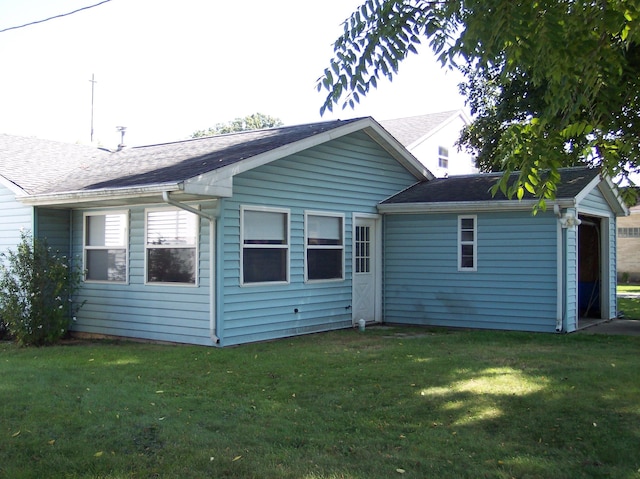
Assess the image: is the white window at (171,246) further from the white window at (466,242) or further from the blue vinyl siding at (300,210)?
the white window at (466,242)

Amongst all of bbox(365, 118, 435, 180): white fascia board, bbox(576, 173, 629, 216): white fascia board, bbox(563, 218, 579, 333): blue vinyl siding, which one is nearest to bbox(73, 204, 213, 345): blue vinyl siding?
bbox(365, 118, 435, 180): white fascia board

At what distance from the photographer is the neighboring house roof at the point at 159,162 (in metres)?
9.95

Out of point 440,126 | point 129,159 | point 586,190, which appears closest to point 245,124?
point 440,126

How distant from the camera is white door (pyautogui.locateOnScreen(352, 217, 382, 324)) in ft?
44.6

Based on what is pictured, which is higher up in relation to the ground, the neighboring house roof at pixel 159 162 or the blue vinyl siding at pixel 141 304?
the neighboring house roof at pixel 159 162

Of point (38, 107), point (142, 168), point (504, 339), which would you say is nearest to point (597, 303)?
point (504, 339)

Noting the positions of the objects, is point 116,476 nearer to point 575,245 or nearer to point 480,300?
point 480,300

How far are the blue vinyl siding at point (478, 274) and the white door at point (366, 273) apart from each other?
0.25 meters

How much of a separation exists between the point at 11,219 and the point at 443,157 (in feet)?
66.2

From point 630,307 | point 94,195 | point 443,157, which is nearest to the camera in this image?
point 94,195

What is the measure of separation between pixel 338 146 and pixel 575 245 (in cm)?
490

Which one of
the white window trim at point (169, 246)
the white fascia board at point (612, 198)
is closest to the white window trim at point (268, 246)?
the white window trim at point (169, 246)

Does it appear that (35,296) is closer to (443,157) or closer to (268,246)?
(268,246)

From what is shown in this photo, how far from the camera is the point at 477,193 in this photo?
13273mm
